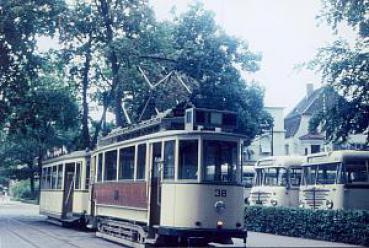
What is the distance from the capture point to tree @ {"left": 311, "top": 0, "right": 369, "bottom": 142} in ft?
56.2

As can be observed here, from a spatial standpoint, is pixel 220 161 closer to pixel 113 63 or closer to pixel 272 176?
pixel 272 176

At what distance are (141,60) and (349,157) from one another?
42.5 ft

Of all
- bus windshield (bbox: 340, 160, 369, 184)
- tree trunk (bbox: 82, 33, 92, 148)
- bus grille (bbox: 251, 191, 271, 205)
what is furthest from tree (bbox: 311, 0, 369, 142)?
tree trunk (bbox: 82, 33, 92, 148)

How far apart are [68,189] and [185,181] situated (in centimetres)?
1298

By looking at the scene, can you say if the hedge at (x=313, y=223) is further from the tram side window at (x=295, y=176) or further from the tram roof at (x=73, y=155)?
the tram roof at (x=73, y=155)

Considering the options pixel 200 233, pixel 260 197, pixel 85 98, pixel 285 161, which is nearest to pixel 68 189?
pixel 85 98

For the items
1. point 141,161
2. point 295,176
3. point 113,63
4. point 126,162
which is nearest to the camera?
point 141,161

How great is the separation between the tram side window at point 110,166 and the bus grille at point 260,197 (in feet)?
33.4

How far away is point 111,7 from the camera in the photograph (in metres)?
29.4

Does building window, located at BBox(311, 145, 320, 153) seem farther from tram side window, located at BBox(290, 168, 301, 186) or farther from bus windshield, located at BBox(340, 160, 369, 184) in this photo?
bus windshield, located at BBox(340, 160, 369, 184)

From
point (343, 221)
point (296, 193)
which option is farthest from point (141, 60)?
point (343, 221)

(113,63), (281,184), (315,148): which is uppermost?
(113,63)

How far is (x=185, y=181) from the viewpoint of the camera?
40.7 ft

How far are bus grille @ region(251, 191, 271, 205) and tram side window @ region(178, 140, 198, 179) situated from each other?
1309 centimetres
